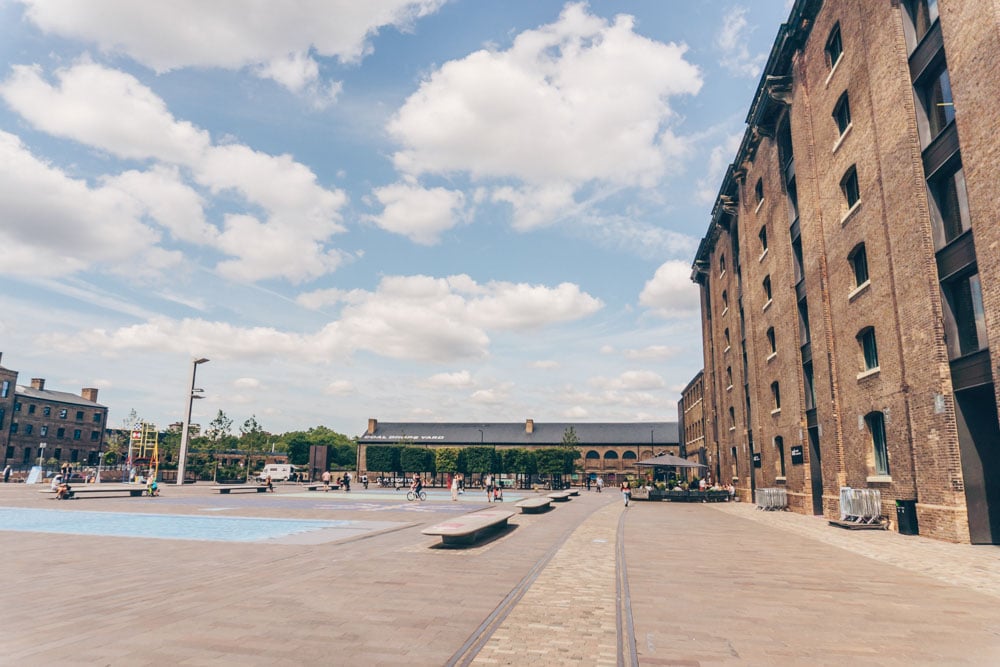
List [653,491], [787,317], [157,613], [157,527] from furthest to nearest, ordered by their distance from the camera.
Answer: [653,491]
[787,317]
[157,527]
[157,613]

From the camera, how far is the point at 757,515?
76.9ft

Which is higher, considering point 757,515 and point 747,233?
point 747,233

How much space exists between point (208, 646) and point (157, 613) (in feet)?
5.61

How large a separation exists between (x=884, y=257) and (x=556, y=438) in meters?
82.0

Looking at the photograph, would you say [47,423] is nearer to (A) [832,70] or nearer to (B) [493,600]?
(B) [493,600]

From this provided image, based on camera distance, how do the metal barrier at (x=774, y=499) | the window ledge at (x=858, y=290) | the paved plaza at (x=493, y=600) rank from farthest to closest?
the metal barrier at (x=774, y=499)
the window ledge at (x=858, y=290)
the paved plaza at (x=493, y=600)

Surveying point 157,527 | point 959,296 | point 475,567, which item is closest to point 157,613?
point 475,567

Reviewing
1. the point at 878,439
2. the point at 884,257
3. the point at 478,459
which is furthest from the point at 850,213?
the point at 478,459

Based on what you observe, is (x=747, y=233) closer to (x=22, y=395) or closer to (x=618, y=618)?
(x=618, y=618)

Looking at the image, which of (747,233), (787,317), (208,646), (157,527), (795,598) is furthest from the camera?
(747,233)

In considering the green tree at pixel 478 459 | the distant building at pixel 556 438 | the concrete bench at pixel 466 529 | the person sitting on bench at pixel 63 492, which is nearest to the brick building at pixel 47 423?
the distant building at pixel 556 438

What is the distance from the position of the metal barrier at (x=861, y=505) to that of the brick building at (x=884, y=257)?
55 centimetres

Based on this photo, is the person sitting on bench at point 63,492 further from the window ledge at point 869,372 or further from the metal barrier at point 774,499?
the window ledge at point 869,372

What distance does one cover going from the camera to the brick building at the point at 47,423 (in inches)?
2943
